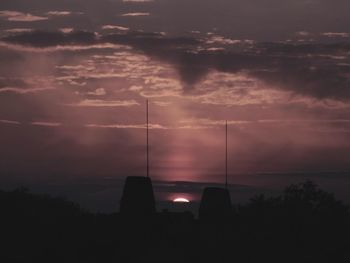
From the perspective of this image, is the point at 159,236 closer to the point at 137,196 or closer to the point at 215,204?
the point at 137,196

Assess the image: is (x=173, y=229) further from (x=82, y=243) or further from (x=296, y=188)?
(x=296, y=188)

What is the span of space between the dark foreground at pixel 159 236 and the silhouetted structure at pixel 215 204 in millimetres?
370

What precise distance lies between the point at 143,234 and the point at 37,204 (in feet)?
26.0

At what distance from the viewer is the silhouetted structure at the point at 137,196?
4425 centimetres

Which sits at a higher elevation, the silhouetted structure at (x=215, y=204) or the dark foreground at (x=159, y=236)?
the silhouetted structure at (x=215, y=204)

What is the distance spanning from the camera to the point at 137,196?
4425 cm

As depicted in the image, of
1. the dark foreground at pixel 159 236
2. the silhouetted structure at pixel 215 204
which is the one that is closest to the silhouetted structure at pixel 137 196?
the dark foreground at pixel 159 236

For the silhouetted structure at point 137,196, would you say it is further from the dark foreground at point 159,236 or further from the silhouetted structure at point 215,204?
the silhouetted structure at point 215,204

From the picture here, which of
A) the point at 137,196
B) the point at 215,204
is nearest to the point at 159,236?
the point at 137,196

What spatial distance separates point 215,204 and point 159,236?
6430 mm

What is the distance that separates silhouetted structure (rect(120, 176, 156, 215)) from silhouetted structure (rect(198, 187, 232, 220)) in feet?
18.5

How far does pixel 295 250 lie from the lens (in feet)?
143

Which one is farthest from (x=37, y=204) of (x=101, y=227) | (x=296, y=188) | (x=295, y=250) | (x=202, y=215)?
(x=296, y=188)

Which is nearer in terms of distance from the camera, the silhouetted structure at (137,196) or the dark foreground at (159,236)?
the dark foreground at (159,236)
